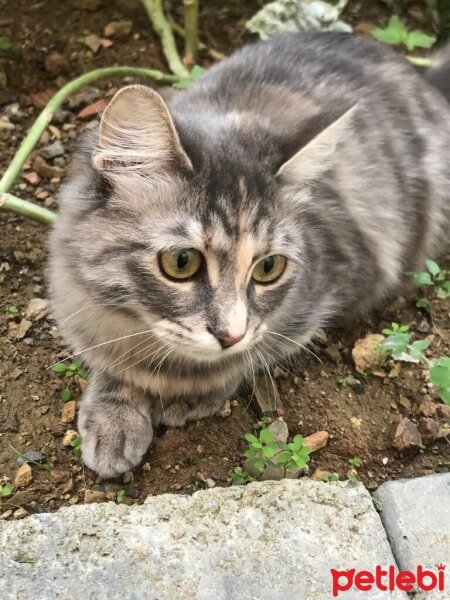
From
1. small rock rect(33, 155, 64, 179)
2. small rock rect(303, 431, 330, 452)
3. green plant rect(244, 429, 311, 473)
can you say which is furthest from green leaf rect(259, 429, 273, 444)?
small rock rect(33, 155, 64, 179)

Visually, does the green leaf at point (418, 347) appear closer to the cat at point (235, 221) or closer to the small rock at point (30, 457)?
the cat at point (235, 221)

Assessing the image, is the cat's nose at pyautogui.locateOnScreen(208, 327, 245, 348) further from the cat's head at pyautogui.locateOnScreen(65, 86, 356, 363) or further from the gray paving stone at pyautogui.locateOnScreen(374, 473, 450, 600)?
the gray paving stone at pyautogui.locateOnScreen(374, 473, 450, 600)

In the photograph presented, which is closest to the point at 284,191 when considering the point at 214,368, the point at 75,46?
the point at 214,368

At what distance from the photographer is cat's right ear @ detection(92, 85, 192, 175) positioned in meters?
1.03

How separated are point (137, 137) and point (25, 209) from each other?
2.31ft

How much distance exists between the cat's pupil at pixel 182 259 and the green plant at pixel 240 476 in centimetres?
51

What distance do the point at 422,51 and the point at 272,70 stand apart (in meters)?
1.06

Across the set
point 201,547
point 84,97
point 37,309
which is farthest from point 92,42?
point 201,547

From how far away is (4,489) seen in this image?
4.38ft

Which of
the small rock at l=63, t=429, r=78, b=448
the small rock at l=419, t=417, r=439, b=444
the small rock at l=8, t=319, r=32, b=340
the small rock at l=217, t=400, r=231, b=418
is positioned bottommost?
the small rock at l=63, t=429, r=78, b=448

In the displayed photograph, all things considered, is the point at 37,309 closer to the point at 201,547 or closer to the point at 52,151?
the point at 52,151

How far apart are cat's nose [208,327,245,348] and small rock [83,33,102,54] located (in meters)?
1.58

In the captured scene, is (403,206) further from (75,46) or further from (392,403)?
(75,46)

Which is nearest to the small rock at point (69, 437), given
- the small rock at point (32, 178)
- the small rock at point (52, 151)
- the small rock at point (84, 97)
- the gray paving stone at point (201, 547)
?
the gray paving stone at point (201, 547)
